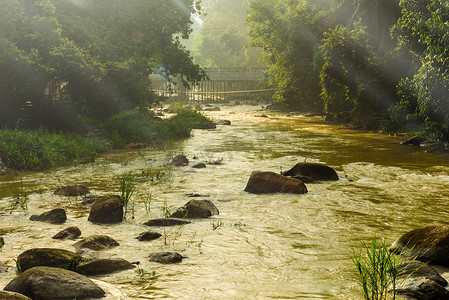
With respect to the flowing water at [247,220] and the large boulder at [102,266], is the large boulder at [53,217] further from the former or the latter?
the large boulder at [102,266]

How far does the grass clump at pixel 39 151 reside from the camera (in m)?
12.6

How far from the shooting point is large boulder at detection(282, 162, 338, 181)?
35.4 ft

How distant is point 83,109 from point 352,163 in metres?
10.7

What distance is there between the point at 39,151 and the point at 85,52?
6.28 m

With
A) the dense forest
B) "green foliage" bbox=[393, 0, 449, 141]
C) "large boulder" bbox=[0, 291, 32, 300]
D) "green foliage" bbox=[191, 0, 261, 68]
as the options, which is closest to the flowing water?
"large boulder" bbox=[0, 291, 32, 300]

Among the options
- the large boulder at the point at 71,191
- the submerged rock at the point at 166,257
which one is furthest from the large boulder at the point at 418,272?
the large boulder at the point at 71,191

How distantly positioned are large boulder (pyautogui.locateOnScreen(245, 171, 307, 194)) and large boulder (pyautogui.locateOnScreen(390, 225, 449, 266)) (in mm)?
3849

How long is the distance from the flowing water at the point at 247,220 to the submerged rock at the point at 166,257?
8 centimetres

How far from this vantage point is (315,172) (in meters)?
10.8

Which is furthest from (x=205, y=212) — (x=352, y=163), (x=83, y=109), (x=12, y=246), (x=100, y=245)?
(x=83, y=109)

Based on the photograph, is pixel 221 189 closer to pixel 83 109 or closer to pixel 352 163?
pixel 352 163

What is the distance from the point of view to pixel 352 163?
13.4m

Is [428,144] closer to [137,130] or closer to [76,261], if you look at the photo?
[137,130]

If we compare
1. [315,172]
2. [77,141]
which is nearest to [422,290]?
[315,172]
